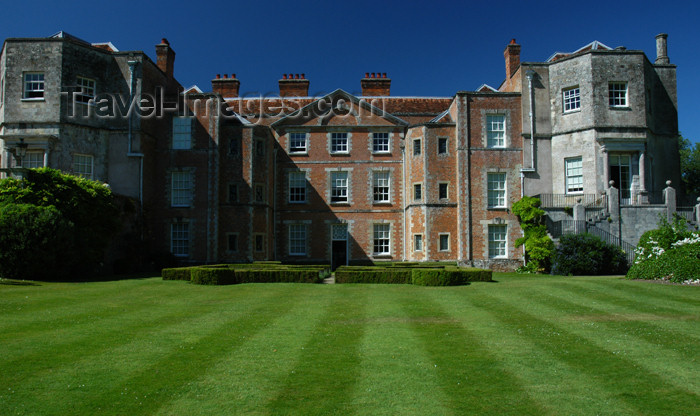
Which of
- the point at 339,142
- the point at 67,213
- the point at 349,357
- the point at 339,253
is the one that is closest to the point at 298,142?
the point at 339,142

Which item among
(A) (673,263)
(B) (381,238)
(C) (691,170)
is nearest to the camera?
(A) (673,263)

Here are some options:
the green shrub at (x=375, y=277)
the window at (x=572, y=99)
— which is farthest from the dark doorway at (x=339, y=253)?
the window at (x=572, y=99)

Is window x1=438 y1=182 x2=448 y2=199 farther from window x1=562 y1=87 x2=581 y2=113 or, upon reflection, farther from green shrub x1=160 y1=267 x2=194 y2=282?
green shrub x1=160 y1=267 x2=194 y2=282

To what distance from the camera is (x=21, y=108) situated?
95.3ft

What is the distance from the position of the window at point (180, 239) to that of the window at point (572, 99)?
24769 mm

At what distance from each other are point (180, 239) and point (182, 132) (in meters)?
6.82

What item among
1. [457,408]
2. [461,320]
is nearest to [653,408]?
[457,408]

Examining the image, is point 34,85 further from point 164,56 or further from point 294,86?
point 294,86

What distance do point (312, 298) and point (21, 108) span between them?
76.6 ft

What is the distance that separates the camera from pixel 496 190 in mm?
32781

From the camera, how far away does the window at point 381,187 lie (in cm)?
3647

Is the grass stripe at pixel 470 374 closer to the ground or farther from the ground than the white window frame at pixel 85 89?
closer to the ground

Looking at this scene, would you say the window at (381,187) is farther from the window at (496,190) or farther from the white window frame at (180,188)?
the white window frame at (180,188)

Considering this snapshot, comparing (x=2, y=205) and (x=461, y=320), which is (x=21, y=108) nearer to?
(x=2, y=205)
